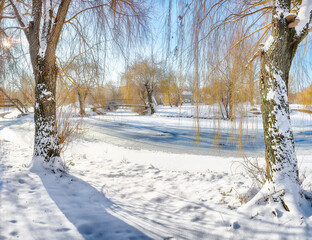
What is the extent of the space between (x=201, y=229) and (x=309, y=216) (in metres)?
1.11

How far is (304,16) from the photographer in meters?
2.24

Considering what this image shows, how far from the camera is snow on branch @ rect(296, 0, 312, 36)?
2209 millimetres

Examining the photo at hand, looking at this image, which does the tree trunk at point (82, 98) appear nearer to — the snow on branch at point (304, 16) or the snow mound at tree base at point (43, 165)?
the snow mound at tree base at point (43, 165)

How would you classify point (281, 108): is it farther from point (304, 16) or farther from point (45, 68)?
point (45, 68)

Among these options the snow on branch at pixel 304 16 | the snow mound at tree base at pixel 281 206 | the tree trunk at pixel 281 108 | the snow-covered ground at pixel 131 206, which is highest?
the snow on branch at pixel 304 16

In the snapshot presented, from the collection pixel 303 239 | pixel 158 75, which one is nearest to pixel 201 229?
pixel 303 239

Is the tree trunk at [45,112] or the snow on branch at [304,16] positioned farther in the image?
the tree trunk at [45,112]

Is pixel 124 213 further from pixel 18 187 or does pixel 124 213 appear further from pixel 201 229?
pixel 18 187

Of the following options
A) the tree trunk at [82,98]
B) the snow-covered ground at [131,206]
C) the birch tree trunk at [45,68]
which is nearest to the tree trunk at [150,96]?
the tree trunk at [82,98]

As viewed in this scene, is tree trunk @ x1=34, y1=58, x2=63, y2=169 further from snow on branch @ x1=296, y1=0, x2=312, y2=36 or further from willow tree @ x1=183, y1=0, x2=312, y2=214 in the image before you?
snow on branch @ x1=296, y1=0, x2=312, y2=36

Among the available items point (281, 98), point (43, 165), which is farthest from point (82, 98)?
point (281, 98)

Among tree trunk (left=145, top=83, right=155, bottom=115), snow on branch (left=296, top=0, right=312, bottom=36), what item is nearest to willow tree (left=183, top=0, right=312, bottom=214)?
snow on branch (left=296, top=0, right=312, bottom=36)

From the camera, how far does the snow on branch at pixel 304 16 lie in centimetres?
221

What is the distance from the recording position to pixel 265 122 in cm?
248
